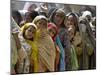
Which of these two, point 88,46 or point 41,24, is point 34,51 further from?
point 88,46

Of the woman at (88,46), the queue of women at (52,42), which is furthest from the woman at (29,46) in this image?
the woman at (88,46)

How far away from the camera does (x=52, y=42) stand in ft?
6.43

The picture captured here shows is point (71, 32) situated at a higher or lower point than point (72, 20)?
lower

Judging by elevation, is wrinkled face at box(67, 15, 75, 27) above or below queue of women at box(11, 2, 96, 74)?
above

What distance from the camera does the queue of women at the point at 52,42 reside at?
185 centimetres

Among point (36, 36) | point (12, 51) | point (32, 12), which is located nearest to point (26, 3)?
point (32, 12)

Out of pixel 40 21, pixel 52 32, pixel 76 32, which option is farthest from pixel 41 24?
pixel 76 32

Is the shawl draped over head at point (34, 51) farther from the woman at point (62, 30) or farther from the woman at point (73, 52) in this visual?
the woman at point (73, 52)

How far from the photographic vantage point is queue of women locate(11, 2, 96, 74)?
6.08 feet

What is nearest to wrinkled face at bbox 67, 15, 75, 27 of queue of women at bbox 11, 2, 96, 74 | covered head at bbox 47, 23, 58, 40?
queue of women at bbox 11, 2, 96, 74

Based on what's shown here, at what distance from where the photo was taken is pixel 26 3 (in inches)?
74.3

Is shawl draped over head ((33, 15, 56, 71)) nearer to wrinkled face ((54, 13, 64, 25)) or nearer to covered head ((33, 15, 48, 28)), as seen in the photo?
covered head ((33, 15, 48, 28))

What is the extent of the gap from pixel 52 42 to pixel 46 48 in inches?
3.2

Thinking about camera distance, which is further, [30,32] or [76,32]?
[76,32]
